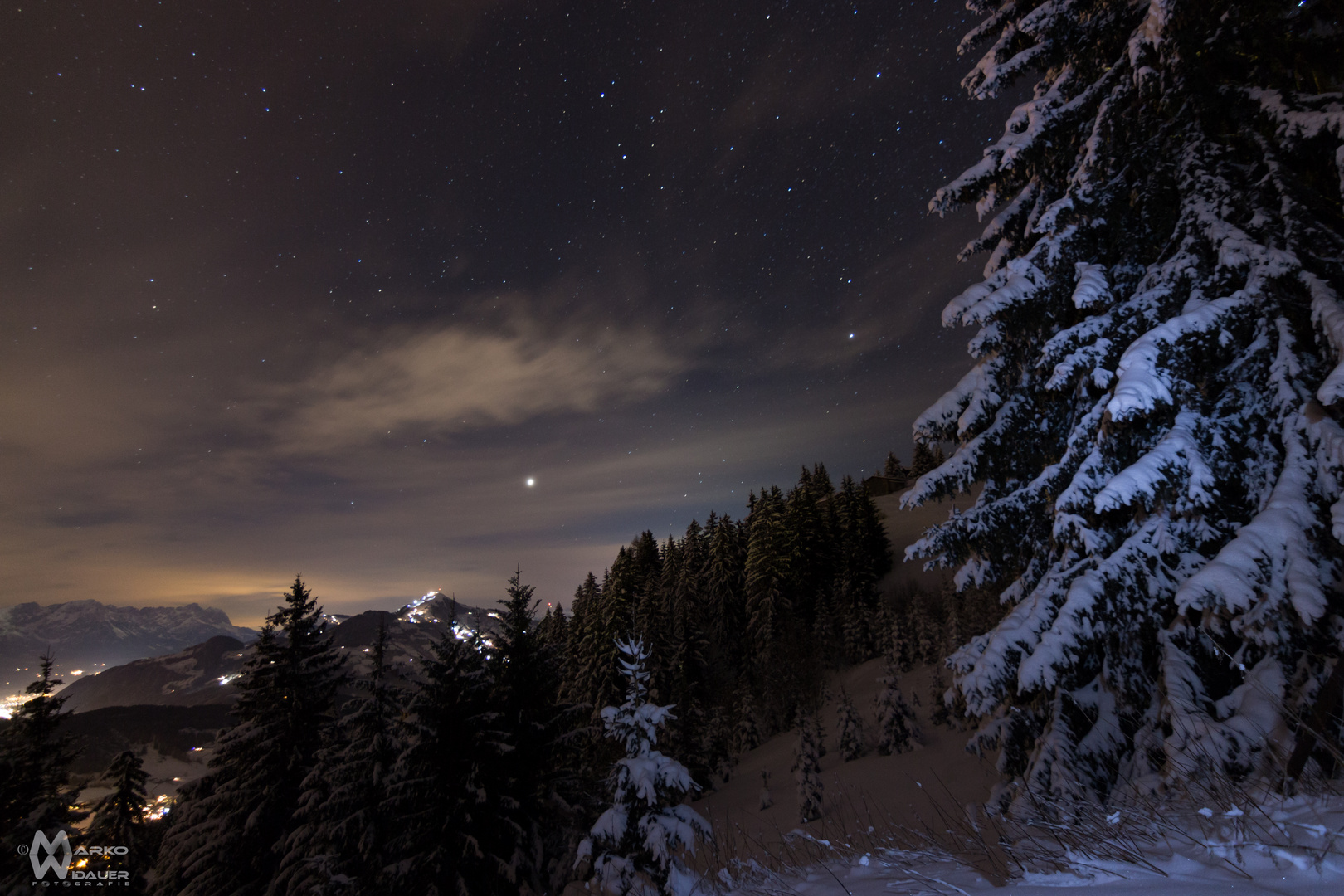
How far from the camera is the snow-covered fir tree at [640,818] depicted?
313 inches

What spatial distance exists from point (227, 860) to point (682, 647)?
3180cm

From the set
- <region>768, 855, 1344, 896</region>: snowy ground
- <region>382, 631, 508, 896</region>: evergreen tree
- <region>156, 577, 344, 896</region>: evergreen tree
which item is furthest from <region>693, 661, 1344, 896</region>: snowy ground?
<region>156, 577, 344, 896</region>: evergreen tree

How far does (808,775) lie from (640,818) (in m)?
21.1

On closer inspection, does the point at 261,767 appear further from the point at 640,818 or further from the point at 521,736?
the point at 640,818

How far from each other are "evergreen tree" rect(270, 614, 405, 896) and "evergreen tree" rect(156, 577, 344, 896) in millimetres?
787

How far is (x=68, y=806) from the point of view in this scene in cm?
1886

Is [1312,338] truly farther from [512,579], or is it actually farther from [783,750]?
[783,750]

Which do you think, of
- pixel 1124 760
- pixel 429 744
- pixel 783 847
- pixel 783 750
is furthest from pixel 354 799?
pixel 783 750

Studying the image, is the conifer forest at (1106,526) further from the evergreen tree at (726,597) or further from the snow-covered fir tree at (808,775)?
the evergreen tree at (726,597)

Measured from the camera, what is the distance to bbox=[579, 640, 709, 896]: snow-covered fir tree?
7953mm

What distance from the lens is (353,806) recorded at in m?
14.9

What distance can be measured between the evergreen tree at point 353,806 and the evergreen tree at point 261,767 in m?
0.79

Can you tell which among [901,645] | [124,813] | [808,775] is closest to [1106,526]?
[808,775]

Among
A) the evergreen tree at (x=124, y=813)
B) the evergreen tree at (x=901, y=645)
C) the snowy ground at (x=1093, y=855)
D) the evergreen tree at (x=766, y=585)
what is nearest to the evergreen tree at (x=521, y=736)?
the snowy ground at (x=1093, y=855)
